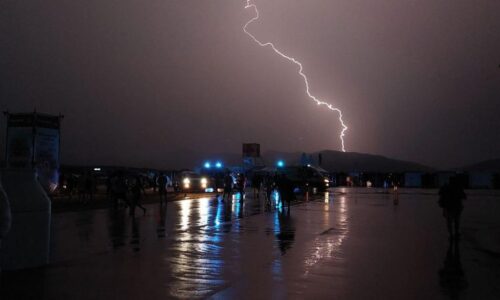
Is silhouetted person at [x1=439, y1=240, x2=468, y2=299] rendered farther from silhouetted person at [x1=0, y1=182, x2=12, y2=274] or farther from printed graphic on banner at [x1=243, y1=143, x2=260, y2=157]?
printed graphic on banner at [x1=243, y1=143, x2=260, y2=157]

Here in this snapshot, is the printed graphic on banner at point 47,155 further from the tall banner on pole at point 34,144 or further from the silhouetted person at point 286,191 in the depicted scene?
the silhouetted person at point 286,191

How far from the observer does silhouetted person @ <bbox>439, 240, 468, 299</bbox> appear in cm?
856

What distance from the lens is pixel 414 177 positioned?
7988cm

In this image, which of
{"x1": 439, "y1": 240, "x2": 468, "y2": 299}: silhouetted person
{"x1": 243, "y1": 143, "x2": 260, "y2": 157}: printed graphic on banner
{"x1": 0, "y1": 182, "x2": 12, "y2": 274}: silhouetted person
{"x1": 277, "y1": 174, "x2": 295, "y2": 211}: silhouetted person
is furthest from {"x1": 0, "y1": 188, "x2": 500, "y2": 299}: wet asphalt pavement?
{"x1": 243, "y1": 143, "x2": 260, "y2": 157}: printed graphic on banner

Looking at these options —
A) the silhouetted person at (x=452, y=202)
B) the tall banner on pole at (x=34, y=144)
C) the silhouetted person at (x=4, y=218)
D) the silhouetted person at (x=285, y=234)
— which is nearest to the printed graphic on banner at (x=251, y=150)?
the tall banner on pole at (x=34, y=144)

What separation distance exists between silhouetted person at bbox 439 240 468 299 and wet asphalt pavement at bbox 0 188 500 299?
0.02m

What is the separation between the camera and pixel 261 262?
10.7 m

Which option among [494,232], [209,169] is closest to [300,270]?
[494,232]

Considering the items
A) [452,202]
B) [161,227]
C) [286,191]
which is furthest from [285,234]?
[286,191]

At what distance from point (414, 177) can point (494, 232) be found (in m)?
65.6

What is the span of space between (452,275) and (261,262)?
3343mm

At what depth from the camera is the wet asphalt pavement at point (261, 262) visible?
8.12 meters

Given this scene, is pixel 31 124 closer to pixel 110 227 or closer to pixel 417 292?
pixel 110 227

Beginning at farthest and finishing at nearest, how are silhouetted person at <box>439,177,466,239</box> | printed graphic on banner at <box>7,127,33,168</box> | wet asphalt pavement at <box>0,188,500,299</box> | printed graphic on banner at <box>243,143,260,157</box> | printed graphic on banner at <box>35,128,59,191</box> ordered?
printed graphic on banner at <box>243,143,260,157</box> → printed graphic on banner at <box>35,128,59,191</box> → printed graphic on banner at <box>7,127,33,168</box> → silhouetted person at <box>439,177,466,239</box> → wet asphalt pavement at <box>0,188,500,299</box>
